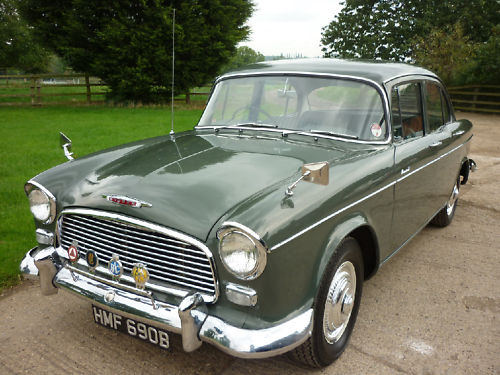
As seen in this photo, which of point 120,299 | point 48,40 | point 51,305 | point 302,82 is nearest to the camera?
point 120,299

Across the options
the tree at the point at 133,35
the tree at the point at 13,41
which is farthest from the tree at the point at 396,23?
the tree at the point at 13,41

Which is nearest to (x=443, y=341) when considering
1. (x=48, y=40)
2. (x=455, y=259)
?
(x=455, y=259)

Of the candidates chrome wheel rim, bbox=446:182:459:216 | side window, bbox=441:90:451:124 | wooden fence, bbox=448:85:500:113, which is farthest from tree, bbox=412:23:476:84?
side window, bbox=441:90:451:124

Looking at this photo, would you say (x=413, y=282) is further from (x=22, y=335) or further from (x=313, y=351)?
(x=22, y=335)

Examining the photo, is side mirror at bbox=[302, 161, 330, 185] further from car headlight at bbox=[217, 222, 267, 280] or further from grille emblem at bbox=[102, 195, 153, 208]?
grille emblem at bbox=[102, 195, 153, 208]

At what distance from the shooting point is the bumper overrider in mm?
2064

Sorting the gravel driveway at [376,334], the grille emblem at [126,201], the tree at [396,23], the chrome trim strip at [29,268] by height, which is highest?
the tree at [396,23]

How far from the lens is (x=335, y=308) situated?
2.58 meters

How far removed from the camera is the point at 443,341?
9.48 feet

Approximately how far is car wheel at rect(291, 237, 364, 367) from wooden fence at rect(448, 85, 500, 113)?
18200 mm

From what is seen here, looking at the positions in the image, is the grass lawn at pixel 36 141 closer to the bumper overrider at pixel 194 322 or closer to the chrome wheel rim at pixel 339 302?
the bumper overrider at pixel 194 322

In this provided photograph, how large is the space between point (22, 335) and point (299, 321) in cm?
190

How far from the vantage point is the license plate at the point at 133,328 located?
228 centimetres

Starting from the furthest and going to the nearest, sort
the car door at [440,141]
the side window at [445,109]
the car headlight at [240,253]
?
the side window at [445,109], the car door at [440,141], the car headlight at [240,253]
